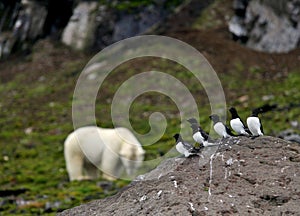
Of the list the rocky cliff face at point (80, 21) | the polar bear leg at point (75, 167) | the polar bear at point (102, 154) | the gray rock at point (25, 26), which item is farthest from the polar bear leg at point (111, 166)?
the gray rock at point (25, 26)

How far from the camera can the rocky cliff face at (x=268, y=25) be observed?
40156 millimetres

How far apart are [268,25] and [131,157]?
20.0 m

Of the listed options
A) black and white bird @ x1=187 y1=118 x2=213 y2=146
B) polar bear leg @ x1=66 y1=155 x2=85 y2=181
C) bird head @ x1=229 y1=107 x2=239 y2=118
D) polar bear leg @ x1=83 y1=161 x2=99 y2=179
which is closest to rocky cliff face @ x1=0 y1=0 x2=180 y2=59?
polar bear leg @ x1=83 y1=161 x2=99 y2=179

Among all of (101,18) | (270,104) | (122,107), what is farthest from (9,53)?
(270,104)

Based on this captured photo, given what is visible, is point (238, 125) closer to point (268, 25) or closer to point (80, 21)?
point (268, 25)

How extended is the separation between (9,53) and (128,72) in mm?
13819

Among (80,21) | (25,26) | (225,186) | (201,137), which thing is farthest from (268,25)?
(225,186)

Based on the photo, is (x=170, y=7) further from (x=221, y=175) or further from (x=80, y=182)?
(x=221, y=175)

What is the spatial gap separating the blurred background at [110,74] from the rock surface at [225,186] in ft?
34.4

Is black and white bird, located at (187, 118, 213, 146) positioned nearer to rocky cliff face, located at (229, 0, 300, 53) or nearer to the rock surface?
the rock surface

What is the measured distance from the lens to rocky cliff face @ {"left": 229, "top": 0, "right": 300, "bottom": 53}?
1581 inches

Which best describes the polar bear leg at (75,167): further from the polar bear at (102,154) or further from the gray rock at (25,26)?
the gray rock at (25,26)

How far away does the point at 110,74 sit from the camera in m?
41.0

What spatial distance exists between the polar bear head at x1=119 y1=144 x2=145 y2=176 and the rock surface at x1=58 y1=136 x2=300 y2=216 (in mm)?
14318
